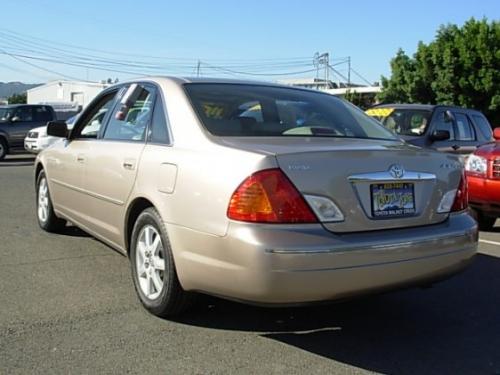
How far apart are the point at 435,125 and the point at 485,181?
293 cm

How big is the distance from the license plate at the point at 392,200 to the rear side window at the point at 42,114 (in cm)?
1907

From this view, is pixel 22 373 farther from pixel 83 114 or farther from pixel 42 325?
pixel 83 114

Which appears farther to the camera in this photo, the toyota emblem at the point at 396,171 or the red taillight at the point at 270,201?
the toyota emblem at the point at 396,171

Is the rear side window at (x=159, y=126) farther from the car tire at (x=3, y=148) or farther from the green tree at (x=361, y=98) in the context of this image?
the green tree at (x=361, y=98)

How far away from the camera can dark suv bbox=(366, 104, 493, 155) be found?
9992 mm

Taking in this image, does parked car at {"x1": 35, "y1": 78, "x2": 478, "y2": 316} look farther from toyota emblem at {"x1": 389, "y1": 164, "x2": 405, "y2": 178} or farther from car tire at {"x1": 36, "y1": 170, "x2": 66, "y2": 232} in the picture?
car tire at {"x1": 36, "y1": 170, "x2": 66, "y2": 232}

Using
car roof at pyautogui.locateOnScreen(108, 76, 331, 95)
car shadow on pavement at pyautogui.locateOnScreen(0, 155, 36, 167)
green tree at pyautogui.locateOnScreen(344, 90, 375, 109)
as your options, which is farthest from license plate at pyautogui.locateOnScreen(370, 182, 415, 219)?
green tree at pyautogui.locateOnScreen(344, 90, 375, 109)

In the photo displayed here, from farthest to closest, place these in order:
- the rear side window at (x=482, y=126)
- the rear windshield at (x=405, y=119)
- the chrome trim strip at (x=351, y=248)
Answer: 1. the rear side window at (x=482, y=126)
2. the rear windshield at (x=405, y=119)
3. the chrome trim strip at (x=351, y=248)

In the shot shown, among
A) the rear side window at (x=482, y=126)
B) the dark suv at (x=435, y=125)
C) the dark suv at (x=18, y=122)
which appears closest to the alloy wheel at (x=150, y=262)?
the dark suv at (x=435, y=125)

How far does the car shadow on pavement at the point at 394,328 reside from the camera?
11.9 ft

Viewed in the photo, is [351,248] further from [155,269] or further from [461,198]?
[155,269]

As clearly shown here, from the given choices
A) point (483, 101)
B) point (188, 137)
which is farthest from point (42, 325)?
point (483, 101)

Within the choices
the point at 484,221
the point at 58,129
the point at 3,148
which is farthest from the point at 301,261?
the point at 3,148

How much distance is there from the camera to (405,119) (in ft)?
34.6
